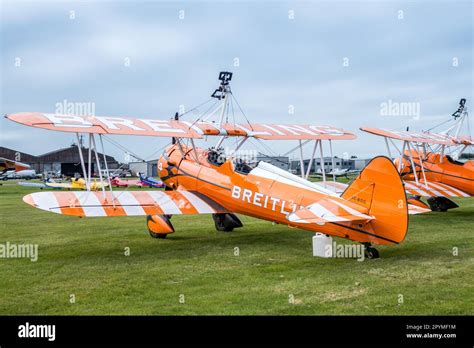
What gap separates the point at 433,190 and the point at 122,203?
9753mm

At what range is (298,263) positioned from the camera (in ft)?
25.5

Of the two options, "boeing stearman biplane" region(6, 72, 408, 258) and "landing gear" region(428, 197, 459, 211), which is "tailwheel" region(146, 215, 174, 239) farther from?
"landing gear" region(428, 197, 459, 211)

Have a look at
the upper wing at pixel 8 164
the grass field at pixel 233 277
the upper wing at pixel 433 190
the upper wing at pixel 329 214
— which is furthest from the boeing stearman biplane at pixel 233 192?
the upper wing at pixel 8 164

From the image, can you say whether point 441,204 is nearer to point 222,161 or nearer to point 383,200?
point 222,161

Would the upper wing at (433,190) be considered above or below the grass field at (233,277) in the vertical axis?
above

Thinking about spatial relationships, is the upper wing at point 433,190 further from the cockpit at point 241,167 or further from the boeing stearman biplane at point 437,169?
the cockpit at point 241,167

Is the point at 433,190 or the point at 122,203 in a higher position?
the point at 122,203

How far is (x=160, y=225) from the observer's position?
10.4 m

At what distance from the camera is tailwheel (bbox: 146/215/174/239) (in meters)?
10.3

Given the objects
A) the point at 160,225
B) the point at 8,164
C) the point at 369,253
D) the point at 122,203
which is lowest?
the point at 369,253

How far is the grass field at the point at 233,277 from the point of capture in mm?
5402

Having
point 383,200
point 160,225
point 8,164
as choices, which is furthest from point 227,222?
point 8,164

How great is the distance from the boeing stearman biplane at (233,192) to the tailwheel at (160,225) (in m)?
0.02
